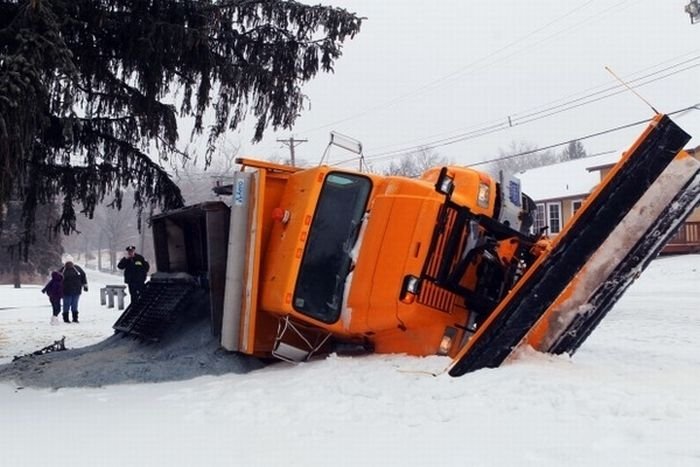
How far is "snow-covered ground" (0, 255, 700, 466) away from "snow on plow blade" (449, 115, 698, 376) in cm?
27

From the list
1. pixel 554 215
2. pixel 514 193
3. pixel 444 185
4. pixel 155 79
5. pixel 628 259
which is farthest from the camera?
pixel 554 215

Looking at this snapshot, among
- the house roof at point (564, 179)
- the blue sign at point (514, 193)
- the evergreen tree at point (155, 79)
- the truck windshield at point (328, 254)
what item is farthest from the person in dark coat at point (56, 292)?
the house roof at point (564, 179)

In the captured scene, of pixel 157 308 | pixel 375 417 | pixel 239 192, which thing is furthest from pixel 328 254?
pixel 157 308

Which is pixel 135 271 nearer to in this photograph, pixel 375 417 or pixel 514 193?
pixel 514 193

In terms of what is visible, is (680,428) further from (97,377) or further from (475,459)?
(97,377)

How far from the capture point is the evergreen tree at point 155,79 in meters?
8.04

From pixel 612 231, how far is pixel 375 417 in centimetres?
235

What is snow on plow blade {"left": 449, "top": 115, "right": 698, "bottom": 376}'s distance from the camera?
16.9ft

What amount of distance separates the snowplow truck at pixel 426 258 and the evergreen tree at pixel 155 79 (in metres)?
2.33

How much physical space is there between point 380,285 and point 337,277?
1.43 feet

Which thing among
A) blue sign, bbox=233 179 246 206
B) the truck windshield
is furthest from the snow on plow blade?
blue sign, bbox=233 179 246 206

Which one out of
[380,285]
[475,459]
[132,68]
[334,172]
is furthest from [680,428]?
[132,68]

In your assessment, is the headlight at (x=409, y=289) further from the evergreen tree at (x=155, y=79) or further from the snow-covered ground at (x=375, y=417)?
the evergreen tree at (x=155, y=79)

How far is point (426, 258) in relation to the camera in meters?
6.10
